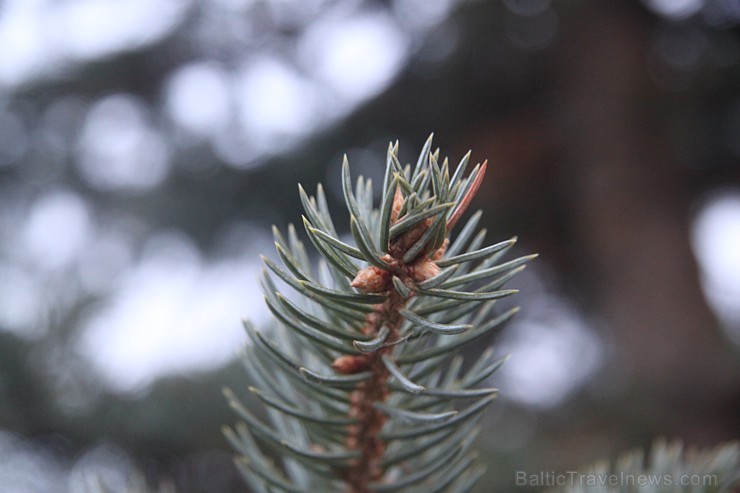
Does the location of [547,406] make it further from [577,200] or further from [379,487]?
[379,487]

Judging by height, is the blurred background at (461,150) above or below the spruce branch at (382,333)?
above

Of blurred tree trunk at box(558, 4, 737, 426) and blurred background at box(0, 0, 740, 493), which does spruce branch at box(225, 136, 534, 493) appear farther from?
blurred tree trunk at box(558, 4, 737, 426)

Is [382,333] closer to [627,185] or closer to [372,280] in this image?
[372,280]

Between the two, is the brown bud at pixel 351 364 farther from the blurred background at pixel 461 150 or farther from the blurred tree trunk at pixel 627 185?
the blurred tree trunk at pixel 627 185

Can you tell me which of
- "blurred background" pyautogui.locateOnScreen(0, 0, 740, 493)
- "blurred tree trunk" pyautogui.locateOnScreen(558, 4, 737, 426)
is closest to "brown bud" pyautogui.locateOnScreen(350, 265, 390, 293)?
"blurred background" pyautogui.locateOnScreen(0, 0, 740, 493)

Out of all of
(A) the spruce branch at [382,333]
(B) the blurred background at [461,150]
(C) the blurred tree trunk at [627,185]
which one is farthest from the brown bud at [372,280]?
(C) the blurred tree trunk at [627,185]
